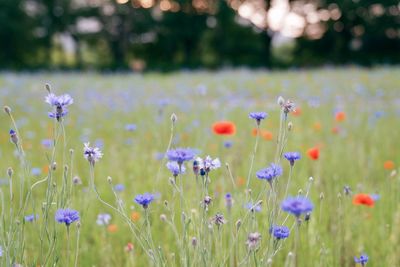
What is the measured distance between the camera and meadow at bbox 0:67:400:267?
46.5 inches

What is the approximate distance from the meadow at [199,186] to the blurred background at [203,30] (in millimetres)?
22933

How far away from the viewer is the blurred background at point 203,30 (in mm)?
29203

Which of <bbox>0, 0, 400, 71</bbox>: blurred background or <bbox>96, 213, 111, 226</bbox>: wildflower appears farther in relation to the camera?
<bbox>0, 0, 400, 71</bbox>: blurred background

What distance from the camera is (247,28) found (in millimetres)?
32656

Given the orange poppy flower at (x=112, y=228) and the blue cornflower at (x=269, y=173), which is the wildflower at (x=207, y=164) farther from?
the orange poppy flower at (x=112, y=228)

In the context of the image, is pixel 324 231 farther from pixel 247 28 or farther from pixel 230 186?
pixel 247 28

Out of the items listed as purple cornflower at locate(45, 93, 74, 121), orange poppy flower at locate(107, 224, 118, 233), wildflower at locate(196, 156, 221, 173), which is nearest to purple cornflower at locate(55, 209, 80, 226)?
purple cornflower at locate(45, 93, 74, 121)

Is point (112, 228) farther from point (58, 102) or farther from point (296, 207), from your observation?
point (296, 207)

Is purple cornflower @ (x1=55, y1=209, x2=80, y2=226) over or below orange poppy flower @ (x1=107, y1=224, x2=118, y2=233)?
over

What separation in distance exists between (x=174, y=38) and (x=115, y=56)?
4612mm

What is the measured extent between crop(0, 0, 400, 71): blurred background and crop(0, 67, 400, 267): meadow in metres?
22.9

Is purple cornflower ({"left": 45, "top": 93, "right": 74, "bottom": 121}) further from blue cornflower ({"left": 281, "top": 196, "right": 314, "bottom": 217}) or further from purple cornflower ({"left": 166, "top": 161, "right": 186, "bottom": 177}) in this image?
blue cornflower ({"left": 281, "top": 196, "right": 314, "bottom": 217})

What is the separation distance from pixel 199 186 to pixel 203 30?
2995cm

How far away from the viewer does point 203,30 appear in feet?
104
